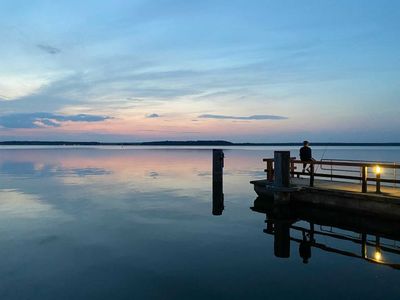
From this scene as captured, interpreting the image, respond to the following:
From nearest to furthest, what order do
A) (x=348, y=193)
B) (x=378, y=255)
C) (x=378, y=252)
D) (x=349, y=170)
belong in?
(x=378, y=255)
(x=378, y=252)
(x=348, y=193)
(x=349, y=170)

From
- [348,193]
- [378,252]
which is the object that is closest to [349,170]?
[348,193]

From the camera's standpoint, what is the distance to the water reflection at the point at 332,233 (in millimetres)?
10750

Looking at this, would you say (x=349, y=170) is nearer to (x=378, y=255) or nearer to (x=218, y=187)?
(x=218, y=187)

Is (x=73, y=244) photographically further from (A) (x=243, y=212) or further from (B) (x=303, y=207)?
(B) (x=303, y=207)

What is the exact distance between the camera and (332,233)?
12.9 meters

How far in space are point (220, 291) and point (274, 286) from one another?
1379 mm

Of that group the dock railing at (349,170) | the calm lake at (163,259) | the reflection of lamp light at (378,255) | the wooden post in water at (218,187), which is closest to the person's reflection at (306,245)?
the calm lake at (163,259)

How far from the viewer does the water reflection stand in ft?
35.3

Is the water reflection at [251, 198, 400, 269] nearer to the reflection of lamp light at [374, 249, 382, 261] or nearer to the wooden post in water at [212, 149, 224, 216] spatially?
the reflection of lamp light at [374, 249, 382, 261]

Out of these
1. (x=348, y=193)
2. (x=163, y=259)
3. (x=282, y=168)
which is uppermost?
(x=282, y=168)

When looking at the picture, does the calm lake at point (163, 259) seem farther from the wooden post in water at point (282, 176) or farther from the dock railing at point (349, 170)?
the dock railing at point (349, 170)

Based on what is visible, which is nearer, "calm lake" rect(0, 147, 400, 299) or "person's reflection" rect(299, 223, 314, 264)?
"calm lake" rect(0, 147, 400, 299)

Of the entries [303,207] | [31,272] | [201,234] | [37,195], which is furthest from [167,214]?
[37,195]

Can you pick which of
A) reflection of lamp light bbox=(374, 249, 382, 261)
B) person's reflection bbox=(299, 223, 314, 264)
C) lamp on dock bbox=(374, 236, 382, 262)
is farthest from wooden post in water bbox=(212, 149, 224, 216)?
reflection of lamp light bbox=(374, 249, 382, 261)
